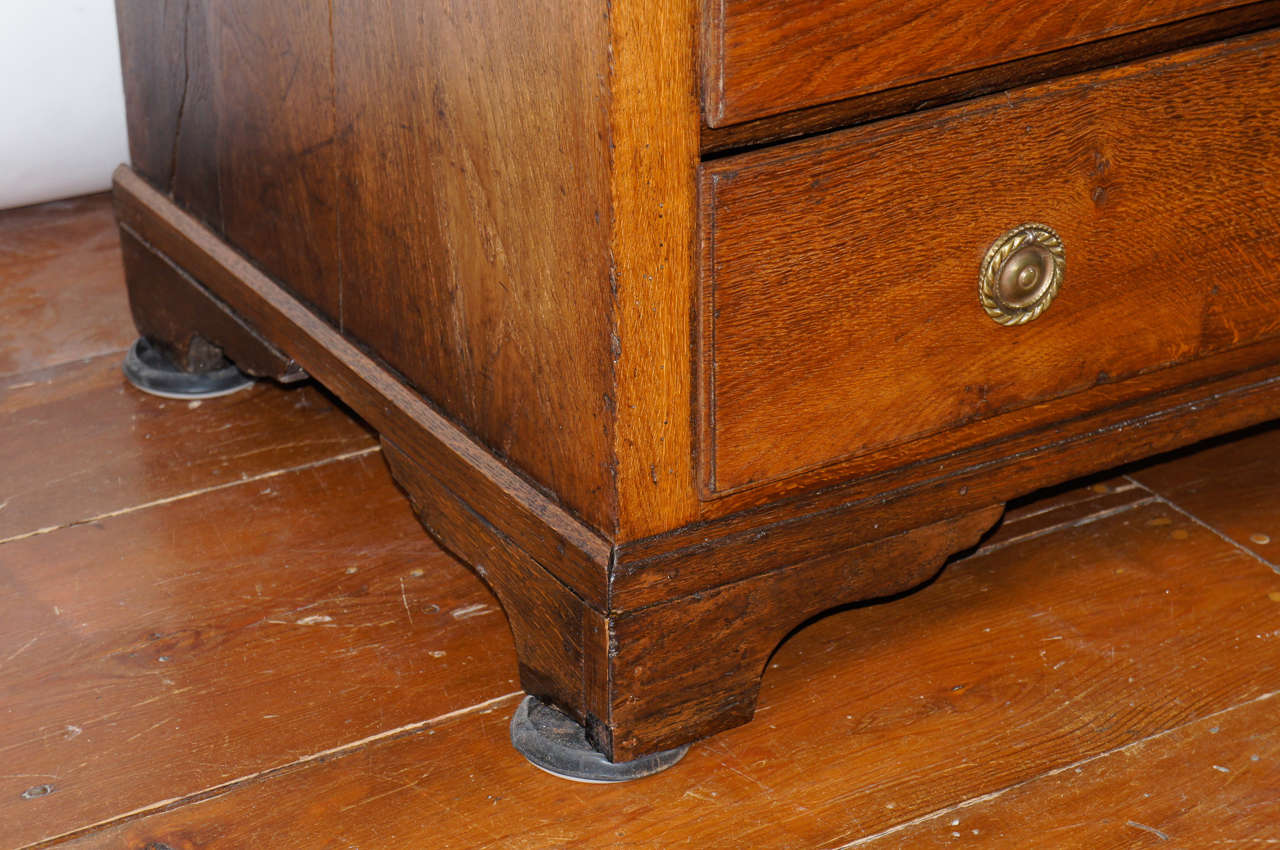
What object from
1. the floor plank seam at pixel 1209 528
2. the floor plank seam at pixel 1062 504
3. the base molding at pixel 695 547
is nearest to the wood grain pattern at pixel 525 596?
the base molding at pixel 695 547

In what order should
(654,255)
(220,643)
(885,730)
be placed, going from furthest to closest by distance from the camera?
(220,643) → (885,730) → (654,255)

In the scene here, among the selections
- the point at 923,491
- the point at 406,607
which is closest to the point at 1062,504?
the point at 923,491

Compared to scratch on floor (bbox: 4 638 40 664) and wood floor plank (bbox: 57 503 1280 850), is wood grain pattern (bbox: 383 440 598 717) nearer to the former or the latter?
wood floor plank (bbox: 57 503 1280 850)

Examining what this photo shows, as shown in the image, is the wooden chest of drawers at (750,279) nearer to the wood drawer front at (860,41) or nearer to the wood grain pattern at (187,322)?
the wood drawer front at (860,41)

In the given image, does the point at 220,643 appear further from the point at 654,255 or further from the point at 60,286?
the point at 60,286

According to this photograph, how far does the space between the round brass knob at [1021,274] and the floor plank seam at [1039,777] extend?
0.29 metres

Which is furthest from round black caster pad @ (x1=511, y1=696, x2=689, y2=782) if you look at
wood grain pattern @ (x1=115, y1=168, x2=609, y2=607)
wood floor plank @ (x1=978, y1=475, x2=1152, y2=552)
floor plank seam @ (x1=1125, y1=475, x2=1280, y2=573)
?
floor plank seam @ (x1=1125, y1=475, x2=1280, y2=573)

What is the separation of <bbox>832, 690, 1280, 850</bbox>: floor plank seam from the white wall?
4.31ft

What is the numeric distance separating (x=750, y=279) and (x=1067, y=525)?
1.81ft

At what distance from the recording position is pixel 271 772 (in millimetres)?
1037

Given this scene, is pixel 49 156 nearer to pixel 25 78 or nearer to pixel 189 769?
pixel 25 78

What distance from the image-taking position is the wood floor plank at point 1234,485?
1.31 meters

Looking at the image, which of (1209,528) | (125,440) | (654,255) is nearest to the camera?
(654,255)

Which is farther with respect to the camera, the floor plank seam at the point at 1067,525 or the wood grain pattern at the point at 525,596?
the floor plank seam at the point at 1067,525
